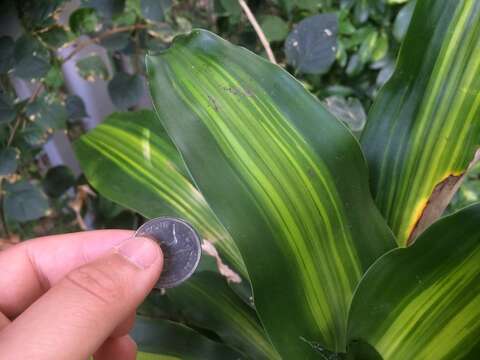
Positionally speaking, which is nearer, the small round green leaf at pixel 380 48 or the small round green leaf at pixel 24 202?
the small round green leaf at pixel 24 202

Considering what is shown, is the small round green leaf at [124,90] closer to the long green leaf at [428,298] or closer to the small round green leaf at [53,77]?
the small round green leaf at [53,77]

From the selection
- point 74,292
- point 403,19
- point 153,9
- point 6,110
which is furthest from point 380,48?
point 74,292

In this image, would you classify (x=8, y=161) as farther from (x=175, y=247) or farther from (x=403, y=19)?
(x=403, y=19)

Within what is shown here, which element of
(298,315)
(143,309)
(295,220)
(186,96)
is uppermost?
(186,96)

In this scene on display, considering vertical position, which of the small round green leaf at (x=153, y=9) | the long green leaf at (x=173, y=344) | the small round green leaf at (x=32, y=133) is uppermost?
the small round green leaf at (x=153, y=9)

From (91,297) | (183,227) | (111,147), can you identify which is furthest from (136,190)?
(91,297)

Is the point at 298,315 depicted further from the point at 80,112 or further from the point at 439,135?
the point at 80,112

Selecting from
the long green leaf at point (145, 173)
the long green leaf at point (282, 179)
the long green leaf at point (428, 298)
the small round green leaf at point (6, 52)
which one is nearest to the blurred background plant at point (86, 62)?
the small round green leaf at point (6, 52)
